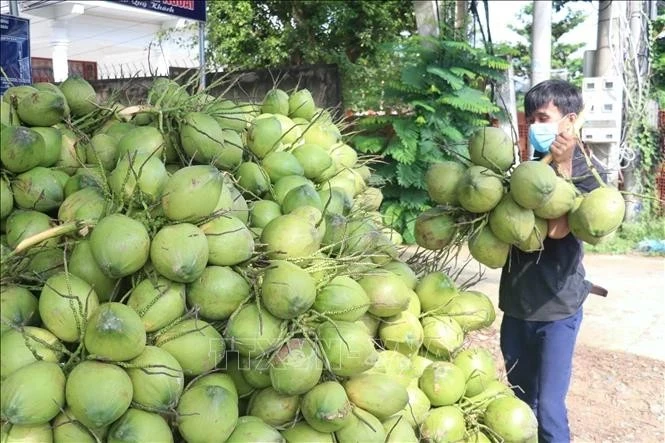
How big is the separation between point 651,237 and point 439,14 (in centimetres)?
358

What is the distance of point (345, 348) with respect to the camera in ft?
5.24

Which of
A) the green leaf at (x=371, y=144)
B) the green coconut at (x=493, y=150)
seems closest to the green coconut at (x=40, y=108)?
the green coconut at (x=493, y=150)

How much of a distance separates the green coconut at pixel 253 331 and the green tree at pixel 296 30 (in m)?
10.6

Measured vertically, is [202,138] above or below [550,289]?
above

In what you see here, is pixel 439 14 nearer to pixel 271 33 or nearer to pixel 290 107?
pixel 290 107

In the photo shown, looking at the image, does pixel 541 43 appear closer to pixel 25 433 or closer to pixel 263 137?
pixel 263 137

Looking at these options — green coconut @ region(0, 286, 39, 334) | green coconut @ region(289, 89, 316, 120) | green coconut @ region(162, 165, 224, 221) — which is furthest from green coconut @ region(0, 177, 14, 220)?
green coconut @ region(289, 89, 316, 120)

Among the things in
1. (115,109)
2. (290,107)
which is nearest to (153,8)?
(290,107)

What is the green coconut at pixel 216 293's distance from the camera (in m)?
1.56

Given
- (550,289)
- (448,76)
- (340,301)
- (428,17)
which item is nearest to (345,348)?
(340,301)

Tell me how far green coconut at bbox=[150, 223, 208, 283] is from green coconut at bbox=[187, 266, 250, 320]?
0.04 meters

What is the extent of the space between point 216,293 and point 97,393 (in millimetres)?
364

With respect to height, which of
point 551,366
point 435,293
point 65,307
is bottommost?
point 551,366

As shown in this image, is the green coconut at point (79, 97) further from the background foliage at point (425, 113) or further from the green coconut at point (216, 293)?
the background foliage at point (425, 113)
